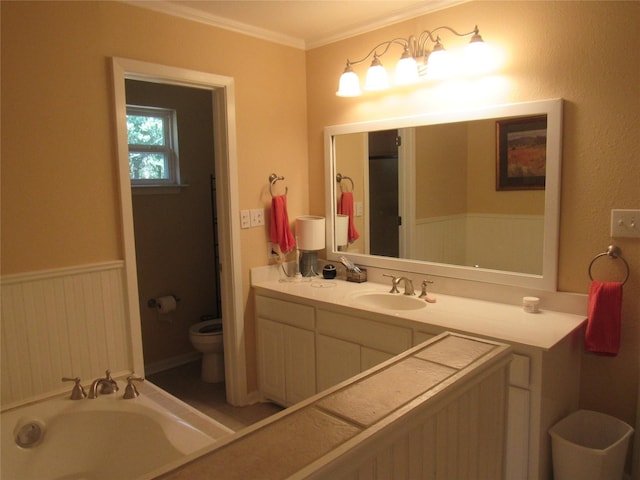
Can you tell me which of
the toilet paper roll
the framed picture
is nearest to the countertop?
the framed picture

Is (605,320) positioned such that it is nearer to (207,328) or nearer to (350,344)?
(350,344)

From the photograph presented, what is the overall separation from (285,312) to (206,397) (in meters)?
0.94

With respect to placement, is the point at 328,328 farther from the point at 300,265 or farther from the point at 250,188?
the point at 250,188

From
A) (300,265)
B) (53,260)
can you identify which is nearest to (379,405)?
(53,260)

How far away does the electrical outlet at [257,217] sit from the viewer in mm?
3064

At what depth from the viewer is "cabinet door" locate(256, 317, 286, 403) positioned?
2.96m

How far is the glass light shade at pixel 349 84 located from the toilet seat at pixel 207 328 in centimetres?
187

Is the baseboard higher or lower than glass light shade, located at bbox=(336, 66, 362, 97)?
lower

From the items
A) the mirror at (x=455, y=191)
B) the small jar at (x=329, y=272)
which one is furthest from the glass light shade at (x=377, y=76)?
the small jar at (x=329, y=272)

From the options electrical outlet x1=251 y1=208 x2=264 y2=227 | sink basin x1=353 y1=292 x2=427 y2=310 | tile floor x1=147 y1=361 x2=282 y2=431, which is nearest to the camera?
sink basin x1=353 y1=292 x2=427 y2=310

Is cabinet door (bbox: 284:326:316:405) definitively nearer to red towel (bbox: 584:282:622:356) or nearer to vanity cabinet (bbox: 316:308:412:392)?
vanity cabinet (bbox: 316:308:412:392)

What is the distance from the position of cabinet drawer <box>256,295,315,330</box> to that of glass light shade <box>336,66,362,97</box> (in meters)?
1.31

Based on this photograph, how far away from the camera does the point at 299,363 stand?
111 inches

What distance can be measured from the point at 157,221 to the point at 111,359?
1436 millimetres
